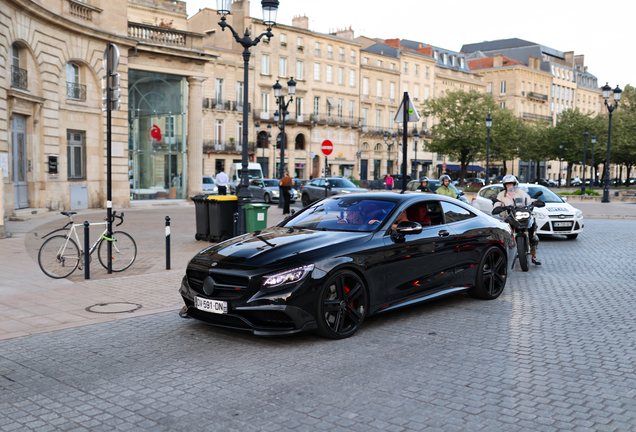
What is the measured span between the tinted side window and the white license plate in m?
3.32

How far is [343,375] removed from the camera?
5176mm

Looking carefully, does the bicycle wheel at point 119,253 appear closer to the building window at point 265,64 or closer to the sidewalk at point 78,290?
the sidewalk at point 78,290

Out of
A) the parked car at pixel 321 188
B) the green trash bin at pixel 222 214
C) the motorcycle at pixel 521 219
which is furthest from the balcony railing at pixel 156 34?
the motorcycle at pixel 521 219

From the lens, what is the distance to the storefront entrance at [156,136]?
97.3ft

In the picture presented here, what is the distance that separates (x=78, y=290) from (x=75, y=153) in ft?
58.8

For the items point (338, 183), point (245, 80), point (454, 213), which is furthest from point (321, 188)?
point (454, 213)

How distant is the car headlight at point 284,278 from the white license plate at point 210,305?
0.50 metres

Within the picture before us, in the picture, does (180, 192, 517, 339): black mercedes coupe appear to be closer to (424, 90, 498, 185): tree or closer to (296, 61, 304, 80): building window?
(424, 90, 498, 185): tree

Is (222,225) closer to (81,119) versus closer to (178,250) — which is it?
(178,250)

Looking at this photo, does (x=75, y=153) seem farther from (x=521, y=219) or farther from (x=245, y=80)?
(x=521, y=219)

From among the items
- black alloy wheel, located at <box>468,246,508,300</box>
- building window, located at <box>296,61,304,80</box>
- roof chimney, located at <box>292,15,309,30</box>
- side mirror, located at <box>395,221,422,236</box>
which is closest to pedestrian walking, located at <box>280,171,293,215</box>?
black alloy wheel, located at <box>468,246,508,300</box>

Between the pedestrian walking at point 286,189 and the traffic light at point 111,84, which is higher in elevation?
the traffic light at point 111,84

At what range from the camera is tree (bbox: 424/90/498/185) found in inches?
2394

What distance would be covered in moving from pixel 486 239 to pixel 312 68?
211 feet
